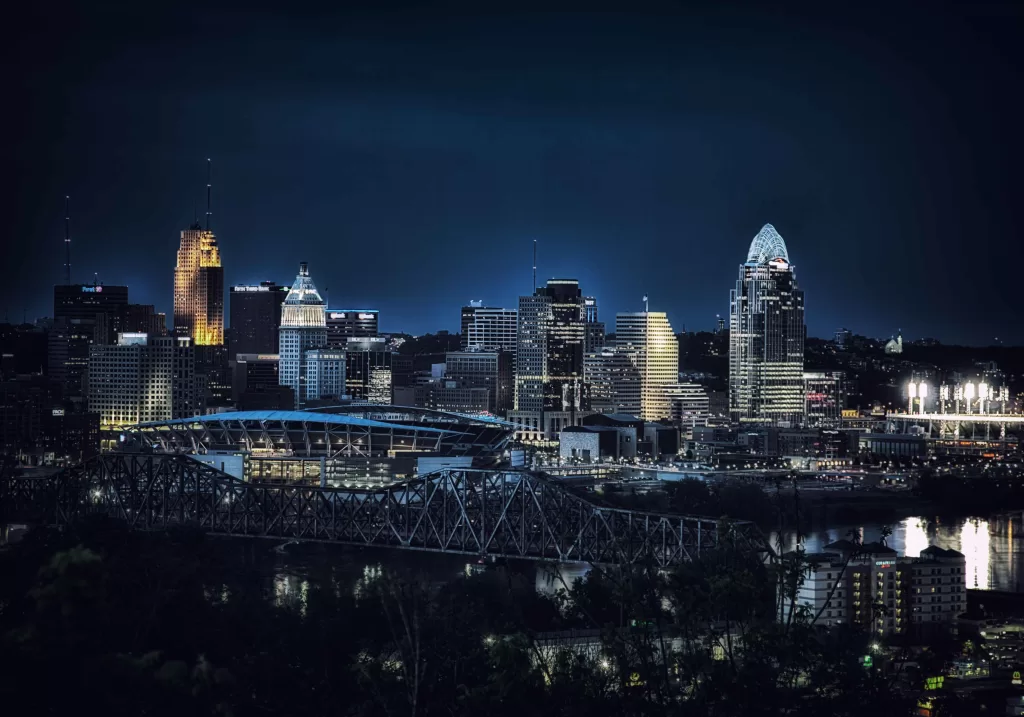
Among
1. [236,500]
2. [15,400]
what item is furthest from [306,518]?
[15,400]

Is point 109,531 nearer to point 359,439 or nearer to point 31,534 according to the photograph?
point 31,534

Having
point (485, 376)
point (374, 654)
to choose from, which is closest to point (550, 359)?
point (485, 376)

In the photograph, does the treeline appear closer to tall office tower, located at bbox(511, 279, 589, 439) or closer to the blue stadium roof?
the blue stadium roof

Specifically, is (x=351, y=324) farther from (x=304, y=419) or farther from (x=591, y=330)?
(x=304, y=419)

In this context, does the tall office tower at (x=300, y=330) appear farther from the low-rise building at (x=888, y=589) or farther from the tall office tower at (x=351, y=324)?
the low-rise building at (x=888, y=589)

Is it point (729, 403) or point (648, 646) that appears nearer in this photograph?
point (648, 646)

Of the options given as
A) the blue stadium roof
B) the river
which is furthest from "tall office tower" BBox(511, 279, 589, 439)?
the river
